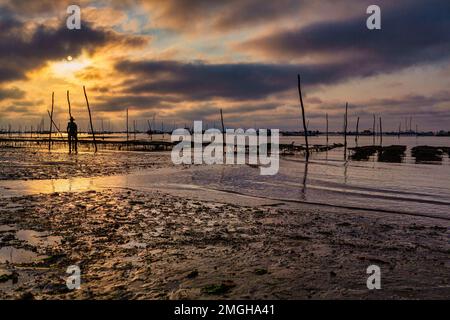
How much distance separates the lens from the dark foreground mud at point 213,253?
5957 mm

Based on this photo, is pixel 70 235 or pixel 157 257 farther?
pixel 70 235

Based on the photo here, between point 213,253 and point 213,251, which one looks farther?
point 213,251

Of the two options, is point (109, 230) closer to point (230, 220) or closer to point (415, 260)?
point (230, 220)

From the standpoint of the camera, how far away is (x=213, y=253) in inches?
312

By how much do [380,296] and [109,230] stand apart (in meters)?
6.68

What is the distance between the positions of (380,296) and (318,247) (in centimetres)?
275

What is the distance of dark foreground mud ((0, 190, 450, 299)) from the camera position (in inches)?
235

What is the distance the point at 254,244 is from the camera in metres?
8.73
